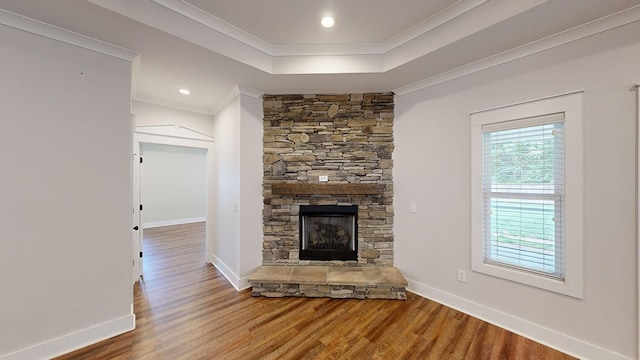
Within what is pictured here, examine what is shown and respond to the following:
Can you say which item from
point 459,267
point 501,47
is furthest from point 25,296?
point 501,47

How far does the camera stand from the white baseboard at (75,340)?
1.75 metres

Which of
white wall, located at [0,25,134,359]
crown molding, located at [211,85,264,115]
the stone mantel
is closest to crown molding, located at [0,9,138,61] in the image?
white wall, located at [0,25,134,359]

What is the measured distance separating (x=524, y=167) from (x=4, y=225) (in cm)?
429

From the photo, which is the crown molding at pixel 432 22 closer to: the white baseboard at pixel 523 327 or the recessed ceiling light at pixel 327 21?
the recessed ceiling light at pixel 327 21

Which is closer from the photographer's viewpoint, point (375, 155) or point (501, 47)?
point (501, 47)

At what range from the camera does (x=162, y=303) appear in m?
2.67

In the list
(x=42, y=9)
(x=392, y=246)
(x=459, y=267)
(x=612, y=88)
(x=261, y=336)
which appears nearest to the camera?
(x=42, y=9)

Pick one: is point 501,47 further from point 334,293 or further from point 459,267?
point 334,293

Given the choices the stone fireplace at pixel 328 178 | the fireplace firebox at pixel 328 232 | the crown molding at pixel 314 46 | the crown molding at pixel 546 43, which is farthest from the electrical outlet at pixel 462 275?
the crown molding at pixel 314 46

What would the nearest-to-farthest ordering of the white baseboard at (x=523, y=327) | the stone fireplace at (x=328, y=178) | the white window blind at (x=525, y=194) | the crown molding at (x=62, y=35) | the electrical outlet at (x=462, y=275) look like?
the crown molding at (x=62, y=35)
the white baseboard at (x=523, y=327)
the white window blind at (x=525, y=194)
the electrical outlet at (x=462, y=275)
the stone fireplace at (x=328, y=178)

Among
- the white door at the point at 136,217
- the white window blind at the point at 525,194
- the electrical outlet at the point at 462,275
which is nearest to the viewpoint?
the white window blind at the point at 525,194

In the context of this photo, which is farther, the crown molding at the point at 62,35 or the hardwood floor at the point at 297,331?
the hardwood floor at the point at 297,331

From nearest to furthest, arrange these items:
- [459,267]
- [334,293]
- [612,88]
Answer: [612,88] → [459,267] → [334,293]

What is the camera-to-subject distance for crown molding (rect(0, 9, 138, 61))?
1.69 metres
